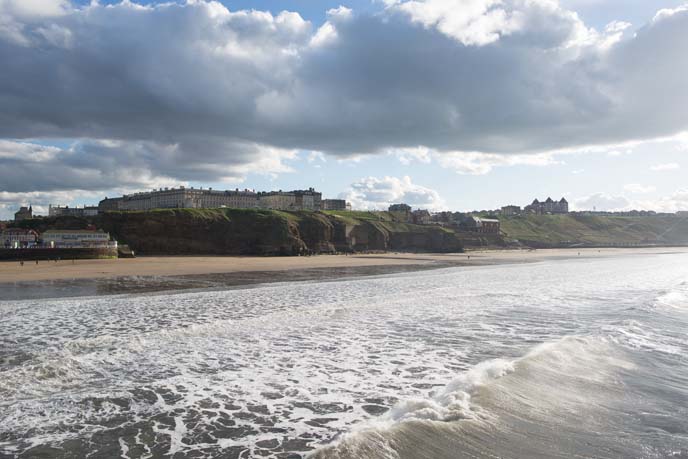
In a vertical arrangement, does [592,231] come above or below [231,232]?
above

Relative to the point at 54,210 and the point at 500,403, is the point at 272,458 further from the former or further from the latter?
the point at 54,210

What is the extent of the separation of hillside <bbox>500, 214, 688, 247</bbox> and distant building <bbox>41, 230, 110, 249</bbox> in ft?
330

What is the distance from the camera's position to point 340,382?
9.80 metres

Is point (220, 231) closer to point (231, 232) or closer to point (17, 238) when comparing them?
point (231, 232)

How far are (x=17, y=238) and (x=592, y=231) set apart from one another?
167489 mm

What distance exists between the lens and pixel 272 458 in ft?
20.6

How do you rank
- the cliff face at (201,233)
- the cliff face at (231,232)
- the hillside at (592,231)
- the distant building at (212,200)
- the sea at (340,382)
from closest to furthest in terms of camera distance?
1. the sea at (340,382)
2. the cliff face at (201,233)
3. the cliff face at (231,232)
4. the hillside at (592,231)
5. the distant building at (212,200)

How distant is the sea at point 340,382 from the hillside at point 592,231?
11732 centimetres

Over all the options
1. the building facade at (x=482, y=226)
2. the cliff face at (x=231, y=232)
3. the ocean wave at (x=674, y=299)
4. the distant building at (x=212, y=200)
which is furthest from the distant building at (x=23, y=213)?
the ocean wave at (x=674, y=299)

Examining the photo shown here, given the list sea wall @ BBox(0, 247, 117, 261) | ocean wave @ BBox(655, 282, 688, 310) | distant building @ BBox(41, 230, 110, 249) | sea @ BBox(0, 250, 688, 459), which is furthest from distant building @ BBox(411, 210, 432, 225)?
sea @ BBox(0, 250, 688, 459)

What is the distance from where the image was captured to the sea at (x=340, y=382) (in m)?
6.79

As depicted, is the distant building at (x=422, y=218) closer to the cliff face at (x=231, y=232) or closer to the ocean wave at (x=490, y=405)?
the cliff face at (x=231, y=232)

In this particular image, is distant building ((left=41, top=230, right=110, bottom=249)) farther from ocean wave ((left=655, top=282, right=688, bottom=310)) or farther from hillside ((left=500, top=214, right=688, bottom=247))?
hillside ((left=500, top=214, right=688, bottom=247))

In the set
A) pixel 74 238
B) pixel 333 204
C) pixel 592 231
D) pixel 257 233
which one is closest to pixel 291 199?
pixel 333 204
